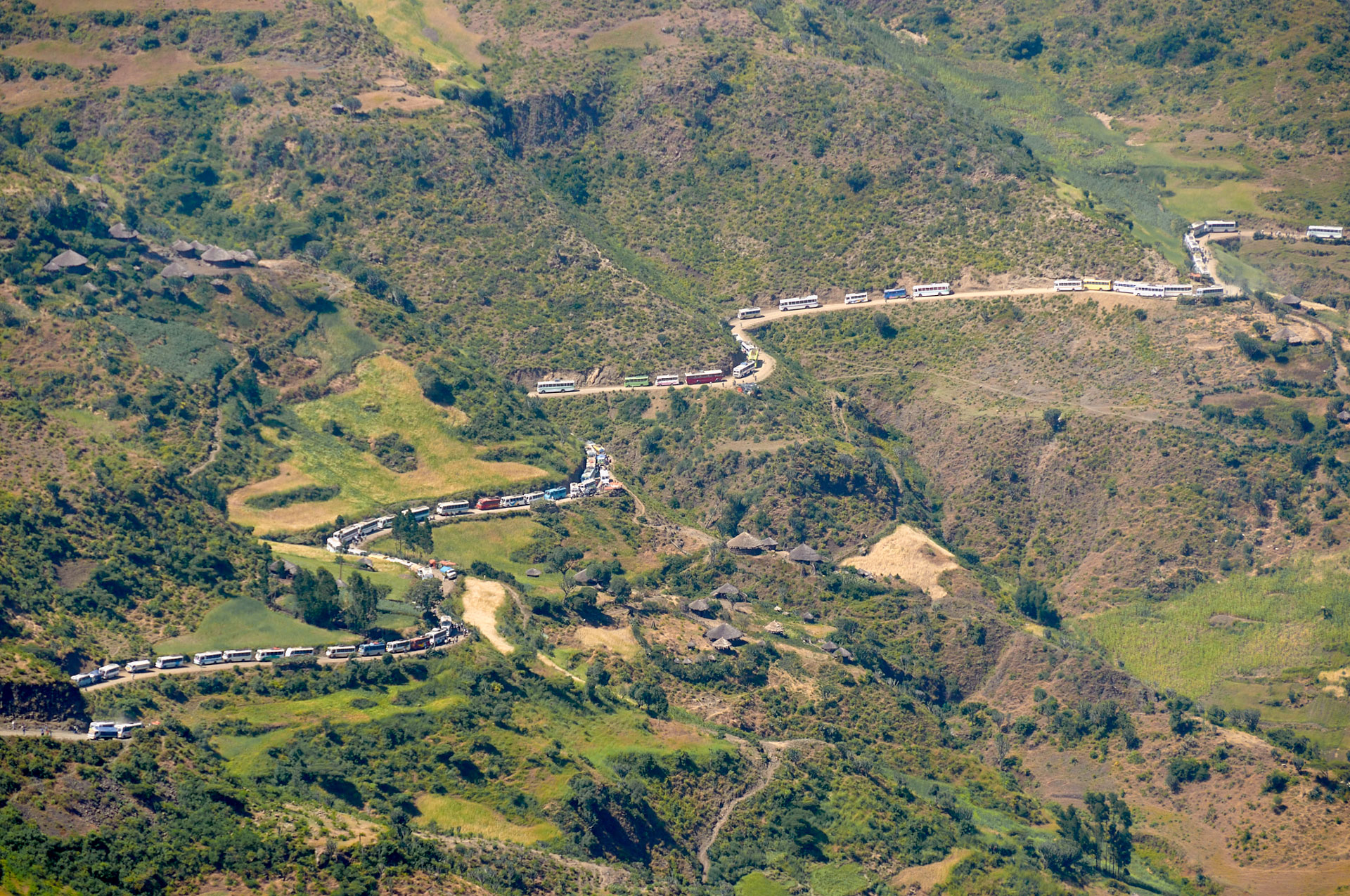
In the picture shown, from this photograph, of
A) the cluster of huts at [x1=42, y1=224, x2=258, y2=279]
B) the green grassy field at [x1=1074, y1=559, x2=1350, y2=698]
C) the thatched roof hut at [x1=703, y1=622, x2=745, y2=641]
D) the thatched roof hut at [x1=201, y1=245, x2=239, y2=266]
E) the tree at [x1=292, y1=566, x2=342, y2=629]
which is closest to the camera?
the tree at [x1=292, y1=566, x2=342, y2=629]

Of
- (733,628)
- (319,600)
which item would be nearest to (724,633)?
(733,628)

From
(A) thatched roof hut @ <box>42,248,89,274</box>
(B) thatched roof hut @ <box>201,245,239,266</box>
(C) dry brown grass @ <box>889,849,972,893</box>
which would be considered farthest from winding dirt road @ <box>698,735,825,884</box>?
(A) thatched roof hut @ <box>42,248,89,274</box>

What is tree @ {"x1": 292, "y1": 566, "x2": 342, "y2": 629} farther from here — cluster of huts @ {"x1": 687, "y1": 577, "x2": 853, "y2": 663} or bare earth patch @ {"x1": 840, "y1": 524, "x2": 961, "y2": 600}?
bare earth patch @ {"x1": 840, "y1": 524, "x2": 961, "y2": 600}

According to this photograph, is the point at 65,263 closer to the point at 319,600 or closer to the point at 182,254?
the point at 182,254

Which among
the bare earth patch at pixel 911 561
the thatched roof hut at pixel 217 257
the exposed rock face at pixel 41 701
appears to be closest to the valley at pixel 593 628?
the exposed rock face at pixel 41 701

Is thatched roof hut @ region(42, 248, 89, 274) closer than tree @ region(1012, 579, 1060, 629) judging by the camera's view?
No

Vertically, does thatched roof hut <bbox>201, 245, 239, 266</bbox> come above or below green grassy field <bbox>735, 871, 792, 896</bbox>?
above
